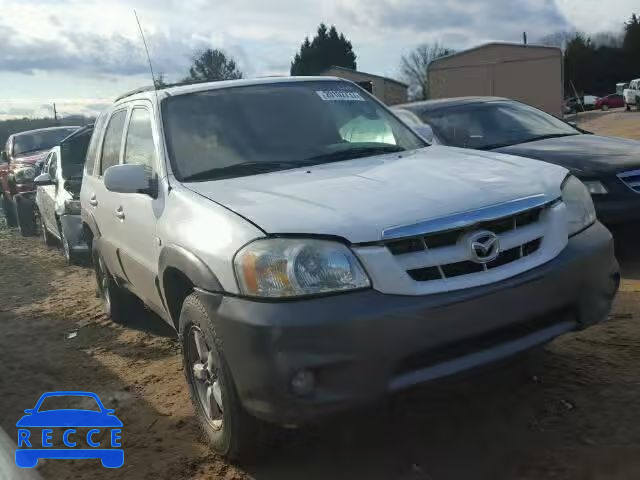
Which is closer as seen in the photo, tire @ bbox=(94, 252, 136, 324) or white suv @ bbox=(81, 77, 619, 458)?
white suv @ bbox=(81, 77, 619, 458)

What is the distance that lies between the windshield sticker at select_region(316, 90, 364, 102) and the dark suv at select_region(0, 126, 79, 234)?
9.49 m

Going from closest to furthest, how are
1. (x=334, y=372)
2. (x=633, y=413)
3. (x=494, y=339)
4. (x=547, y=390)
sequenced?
1. (x=334, y=372)
2. (x=494, y=339)
3. (x=633, y=413)
4. (x=547, y=390)

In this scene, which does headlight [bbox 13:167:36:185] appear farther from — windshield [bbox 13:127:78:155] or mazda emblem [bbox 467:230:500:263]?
mazda emblem [bbox 467:230:500:263]

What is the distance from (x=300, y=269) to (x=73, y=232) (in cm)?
645

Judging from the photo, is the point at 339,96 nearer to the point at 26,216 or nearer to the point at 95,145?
the point at 95,145

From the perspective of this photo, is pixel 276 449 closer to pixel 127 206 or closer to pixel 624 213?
pixel 127 206

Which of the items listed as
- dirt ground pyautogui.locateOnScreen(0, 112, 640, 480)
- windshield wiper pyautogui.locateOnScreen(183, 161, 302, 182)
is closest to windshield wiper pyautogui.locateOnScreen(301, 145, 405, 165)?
windshield wiper pyautogui.locateOnScreen(183, 161, 302, 182)

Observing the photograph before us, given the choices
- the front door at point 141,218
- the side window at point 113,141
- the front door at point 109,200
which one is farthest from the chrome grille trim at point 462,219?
the side window at point 113,141

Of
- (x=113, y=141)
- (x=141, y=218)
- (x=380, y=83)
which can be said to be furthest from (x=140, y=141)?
(x=380, y=83)

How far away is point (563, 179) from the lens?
11.1 feet

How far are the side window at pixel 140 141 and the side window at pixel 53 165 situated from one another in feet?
16.1

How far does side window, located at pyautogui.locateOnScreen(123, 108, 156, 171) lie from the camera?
4.08 m

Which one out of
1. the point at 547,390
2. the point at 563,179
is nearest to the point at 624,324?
the point at 547,390

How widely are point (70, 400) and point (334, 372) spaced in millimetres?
2349
